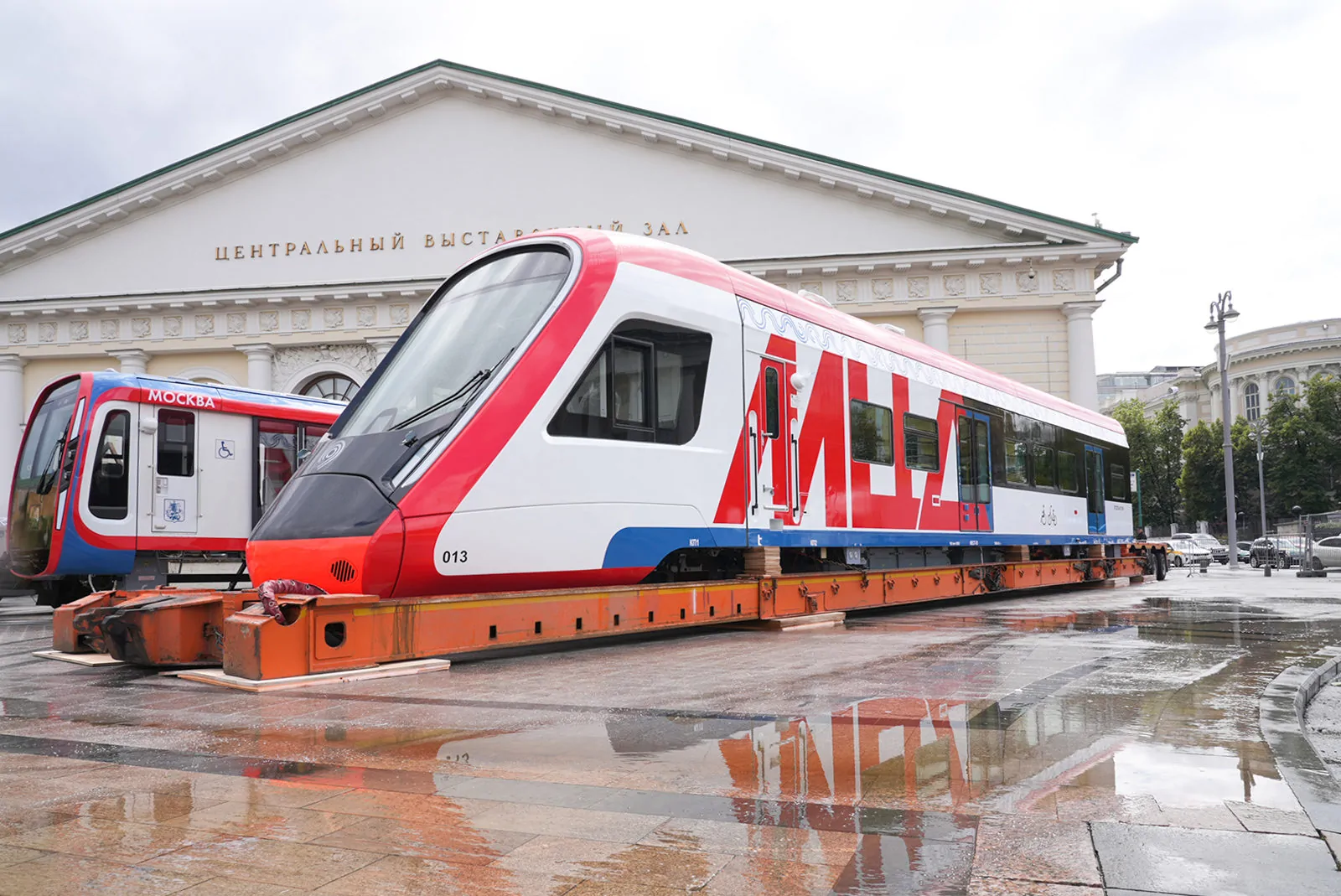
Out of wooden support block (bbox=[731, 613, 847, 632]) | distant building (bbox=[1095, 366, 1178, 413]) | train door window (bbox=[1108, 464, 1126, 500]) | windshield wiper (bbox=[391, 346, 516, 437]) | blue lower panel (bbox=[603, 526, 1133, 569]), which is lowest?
wooden support block (bbox=[731, 613, 847, 632])

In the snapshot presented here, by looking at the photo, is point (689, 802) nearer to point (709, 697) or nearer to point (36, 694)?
point (709, 697)

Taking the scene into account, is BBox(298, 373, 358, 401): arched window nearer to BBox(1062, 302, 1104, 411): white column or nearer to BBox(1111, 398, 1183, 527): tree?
BBox(1062, 302, 1104, 411): white column

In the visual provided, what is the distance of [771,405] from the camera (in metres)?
10.6

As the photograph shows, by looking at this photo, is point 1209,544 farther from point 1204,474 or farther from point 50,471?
point 50,471

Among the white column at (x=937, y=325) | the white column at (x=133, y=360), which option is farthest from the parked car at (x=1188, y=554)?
the white column at (x=133, y=360)

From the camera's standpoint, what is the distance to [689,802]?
12.3ft

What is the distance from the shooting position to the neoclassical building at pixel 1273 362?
8294cm

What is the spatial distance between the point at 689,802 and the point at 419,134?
35.0m

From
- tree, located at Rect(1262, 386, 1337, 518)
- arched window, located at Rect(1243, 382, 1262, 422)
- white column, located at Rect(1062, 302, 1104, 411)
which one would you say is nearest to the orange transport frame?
white column, located at Rect(1062, 302, 1104, 411)

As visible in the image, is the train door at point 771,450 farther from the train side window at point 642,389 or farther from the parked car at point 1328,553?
the parked car at point 1328,553

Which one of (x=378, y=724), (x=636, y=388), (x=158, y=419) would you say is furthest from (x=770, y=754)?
(x=158, y=419)

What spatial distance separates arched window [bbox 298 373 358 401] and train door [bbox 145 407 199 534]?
20.1 m

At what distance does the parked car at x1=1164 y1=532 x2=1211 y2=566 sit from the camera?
1508 inches

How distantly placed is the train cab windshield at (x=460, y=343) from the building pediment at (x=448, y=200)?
79.7 ft
